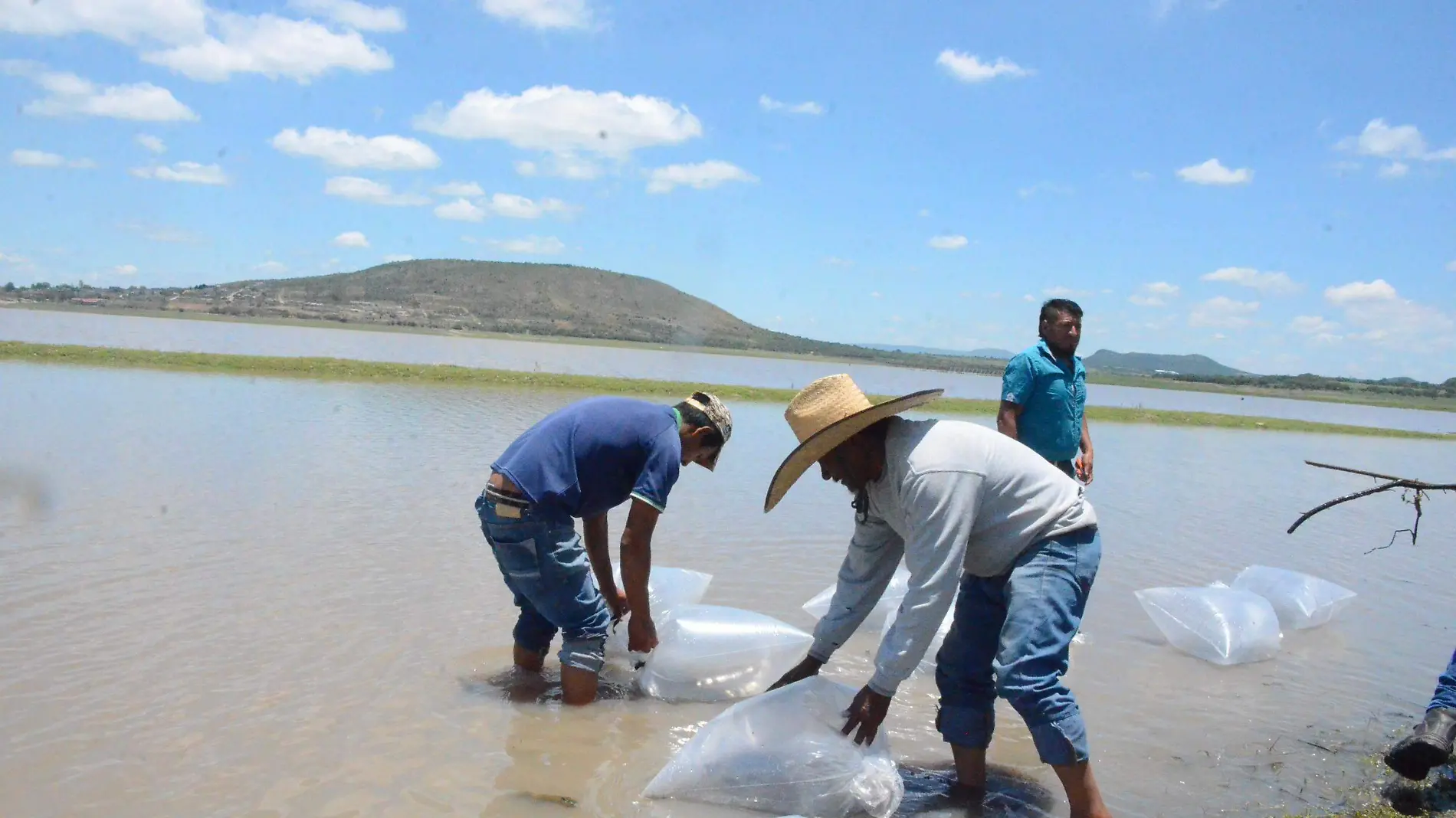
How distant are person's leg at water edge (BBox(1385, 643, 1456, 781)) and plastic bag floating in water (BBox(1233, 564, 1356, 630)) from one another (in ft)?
8.43

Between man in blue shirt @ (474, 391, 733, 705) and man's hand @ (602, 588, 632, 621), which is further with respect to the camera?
man's hand @ (602, 588, 632, 621)

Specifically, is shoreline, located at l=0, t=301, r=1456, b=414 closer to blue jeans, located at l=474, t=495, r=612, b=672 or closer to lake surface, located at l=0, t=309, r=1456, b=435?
lake surface, located at l=0, t=309, r=1456, b=435

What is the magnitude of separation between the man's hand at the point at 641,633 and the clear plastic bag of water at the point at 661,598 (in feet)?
0.24

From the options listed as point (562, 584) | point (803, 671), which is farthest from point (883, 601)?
point (562, 584)

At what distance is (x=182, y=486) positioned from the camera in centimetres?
775

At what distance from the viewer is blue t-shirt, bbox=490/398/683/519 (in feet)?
12.5

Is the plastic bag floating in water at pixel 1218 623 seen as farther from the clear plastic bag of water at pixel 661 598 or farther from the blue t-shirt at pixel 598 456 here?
the blue t-shirt at pixel 598 456

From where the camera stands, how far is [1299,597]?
6.02 m

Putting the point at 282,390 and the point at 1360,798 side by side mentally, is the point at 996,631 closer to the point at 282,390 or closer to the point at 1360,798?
the point at 1360,798

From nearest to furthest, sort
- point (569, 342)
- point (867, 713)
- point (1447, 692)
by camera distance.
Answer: point (867, 713) → point (1447, 692) → point (569, 342)

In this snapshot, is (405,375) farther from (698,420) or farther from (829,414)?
(829,414)

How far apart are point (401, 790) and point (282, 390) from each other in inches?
559

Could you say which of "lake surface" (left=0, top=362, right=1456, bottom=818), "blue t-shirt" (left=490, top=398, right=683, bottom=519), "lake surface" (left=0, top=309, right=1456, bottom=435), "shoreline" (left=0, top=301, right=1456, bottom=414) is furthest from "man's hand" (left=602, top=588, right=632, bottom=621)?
"shoreline" (left=0, top=301, right=1456, bottom=414)

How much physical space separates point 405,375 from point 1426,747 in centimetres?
2048
